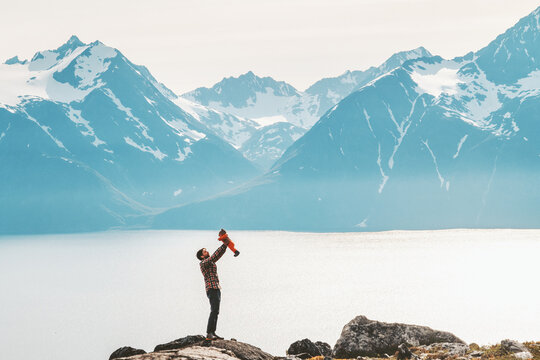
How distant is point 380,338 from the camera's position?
103 feet

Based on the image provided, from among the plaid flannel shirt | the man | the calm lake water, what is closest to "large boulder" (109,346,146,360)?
the man

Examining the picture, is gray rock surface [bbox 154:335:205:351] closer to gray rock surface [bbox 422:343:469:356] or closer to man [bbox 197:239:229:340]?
man [bbox 197:239:229:340]

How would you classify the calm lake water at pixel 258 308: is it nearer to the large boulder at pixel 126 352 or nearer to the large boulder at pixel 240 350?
the large boulder at pixel 126 352

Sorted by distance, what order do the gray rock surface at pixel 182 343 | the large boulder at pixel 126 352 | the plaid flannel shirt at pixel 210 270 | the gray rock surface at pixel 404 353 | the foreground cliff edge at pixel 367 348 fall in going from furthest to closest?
the gray rock surface at pixel 404 353 → the large boulder at pixel 126 352 → the plaid flannel shirt at pixel 210 270 → the gray rock surface at pixel 182 343 → the foreground cliff edge at pixel 367 348

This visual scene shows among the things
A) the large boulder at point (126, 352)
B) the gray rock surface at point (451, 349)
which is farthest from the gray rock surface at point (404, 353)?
the large boulder at point (126, 352)

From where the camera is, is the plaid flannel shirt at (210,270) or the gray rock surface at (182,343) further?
the plaid flannel shirt at (210,270)

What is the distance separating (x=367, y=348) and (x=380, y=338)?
0.81 metres

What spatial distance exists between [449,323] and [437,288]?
5128 cm

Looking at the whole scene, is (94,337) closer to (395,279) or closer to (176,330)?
(176,330)

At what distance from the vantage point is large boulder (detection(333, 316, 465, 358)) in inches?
1218

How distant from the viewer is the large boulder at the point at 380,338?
30.9 meters

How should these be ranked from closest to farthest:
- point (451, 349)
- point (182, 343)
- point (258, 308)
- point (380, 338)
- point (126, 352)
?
point (182, 343)
point (126, 352)
point (451, 349)
point (380, 338)
point (258, 308)

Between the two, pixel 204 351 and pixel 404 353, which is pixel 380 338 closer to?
pixel 404 353

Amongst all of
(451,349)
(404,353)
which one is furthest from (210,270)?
(451,349)
